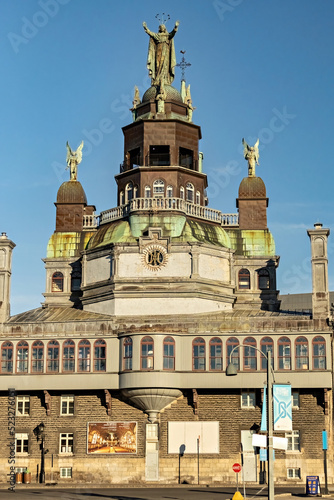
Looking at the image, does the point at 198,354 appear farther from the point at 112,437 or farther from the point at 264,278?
the point at 264,278

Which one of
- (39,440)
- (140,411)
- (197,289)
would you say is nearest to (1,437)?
(39,440)

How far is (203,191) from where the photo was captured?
256 feet

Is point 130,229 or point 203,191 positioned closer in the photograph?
point 130,229

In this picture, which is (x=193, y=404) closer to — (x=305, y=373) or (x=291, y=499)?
(x=305, y=373)

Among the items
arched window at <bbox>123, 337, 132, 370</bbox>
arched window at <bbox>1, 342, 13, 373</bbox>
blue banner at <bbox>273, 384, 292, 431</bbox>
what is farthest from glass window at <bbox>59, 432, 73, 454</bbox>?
blue banner at <bbox>273, 384, 292, 431</bbox>

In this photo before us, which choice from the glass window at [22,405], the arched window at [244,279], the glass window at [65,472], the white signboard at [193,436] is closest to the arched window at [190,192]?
the arched window at [244,279]

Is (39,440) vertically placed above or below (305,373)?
below

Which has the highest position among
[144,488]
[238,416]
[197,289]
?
[197,289]

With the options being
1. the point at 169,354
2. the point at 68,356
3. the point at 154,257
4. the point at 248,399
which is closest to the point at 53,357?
the point at 68,356

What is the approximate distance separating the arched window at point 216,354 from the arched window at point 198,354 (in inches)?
25.6

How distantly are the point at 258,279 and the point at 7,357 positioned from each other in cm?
2218

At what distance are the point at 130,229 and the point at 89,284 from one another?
5606mm

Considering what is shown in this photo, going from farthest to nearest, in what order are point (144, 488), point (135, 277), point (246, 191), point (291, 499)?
1. point (246, 191)
2. point (135, 277)
3. point (144, 488)
4. point (291, 499)

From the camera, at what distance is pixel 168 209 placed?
2847 inches
